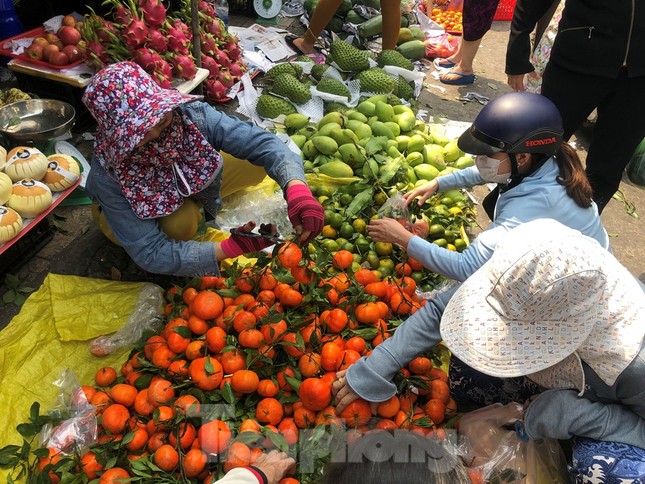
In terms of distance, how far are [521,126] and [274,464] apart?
1.62 meters

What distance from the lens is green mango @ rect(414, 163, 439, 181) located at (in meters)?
3.49

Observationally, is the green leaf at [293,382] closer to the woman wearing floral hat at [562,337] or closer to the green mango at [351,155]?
the woman wearing floral hat at [562,337]

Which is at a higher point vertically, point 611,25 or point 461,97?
point 611,25

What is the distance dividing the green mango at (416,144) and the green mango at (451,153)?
0.70ft

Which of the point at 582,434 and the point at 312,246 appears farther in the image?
the point at 312,246

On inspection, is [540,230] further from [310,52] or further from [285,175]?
[310,52]

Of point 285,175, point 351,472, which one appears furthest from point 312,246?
point 351,472

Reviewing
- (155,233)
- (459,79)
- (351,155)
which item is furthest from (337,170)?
(459,79)

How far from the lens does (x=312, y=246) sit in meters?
2.76

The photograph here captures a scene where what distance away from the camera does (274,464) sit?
177 centimetres

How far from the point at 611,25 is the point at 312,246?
1875 millimetres

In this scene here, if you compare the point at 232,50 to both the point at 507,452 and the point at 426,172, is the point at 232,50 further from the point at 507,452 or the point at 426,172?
the point at 507,452

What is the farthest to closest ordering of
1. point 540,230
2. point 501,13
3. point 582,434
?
point 501,13, point 582,434, point 540,230

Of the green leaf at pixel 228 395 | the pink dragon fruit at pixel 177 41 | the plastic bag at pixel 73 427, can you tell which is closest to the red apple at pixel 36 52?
the pink dragon fruit at pixel 177 41
